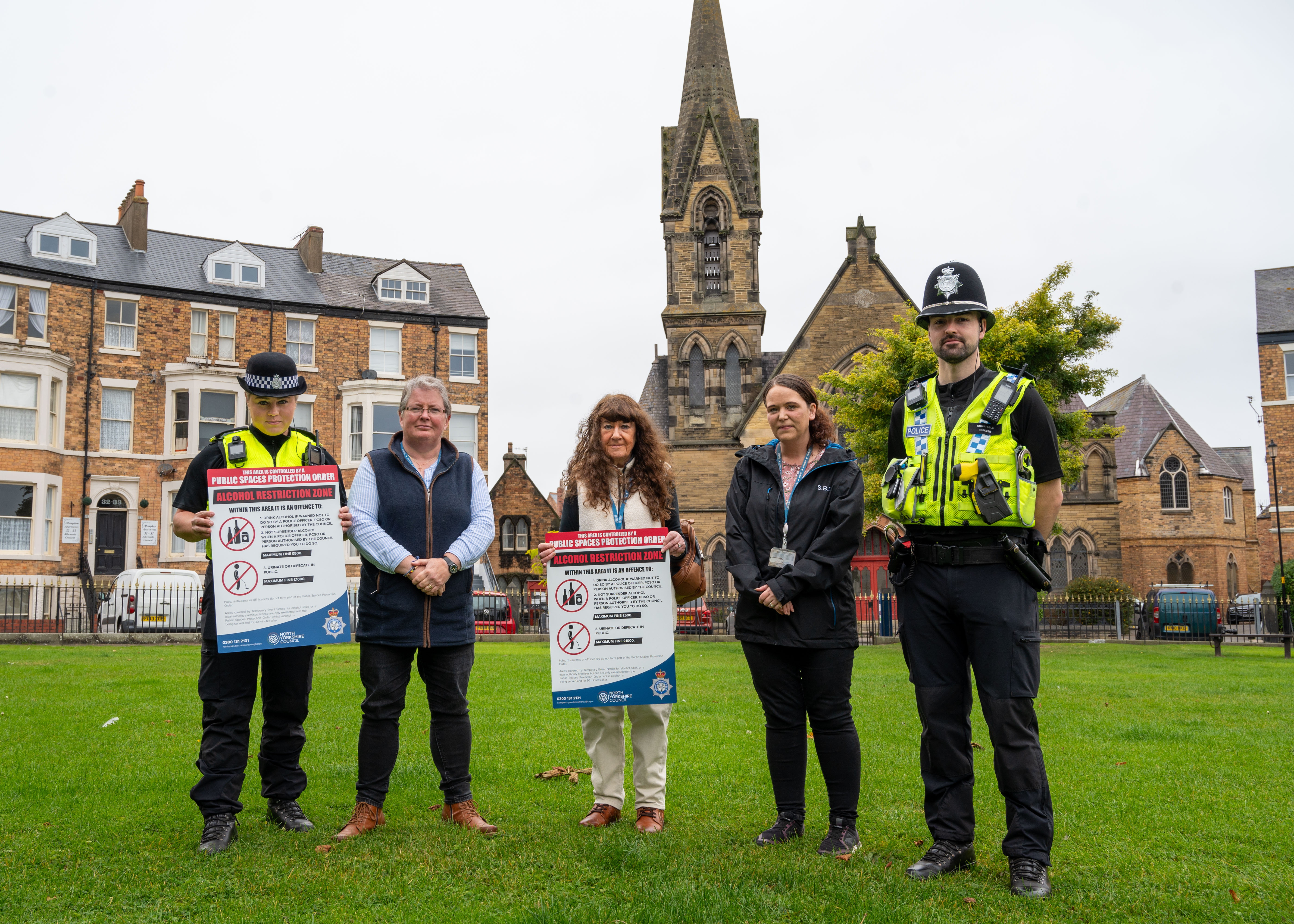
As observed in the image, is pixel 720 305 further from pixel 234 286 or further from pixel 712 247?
pixel 234 286

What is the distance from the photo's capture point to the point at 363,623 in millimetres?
5191

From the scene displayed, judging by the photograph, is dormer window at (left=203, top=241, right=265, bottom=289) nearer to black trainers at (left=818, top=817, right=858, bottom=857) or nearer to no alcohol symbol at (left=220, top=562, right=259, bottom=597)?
no alcohol symbol at (left=220, top=562, right=259, bottom=597)

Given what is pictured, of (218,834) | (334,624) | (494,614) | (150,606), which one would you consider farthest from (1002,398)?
(150,606)

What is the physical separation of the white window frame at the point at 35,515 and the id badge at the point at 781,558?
30433mm

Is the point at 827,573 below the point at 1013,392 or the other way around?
below

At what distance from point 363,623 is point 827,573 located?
8.21ft

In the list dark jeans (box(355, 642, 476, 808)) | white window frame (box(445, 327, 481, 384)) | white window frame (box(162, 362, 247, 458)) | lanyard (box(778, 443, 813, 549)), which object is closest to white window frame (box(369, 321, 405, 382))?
white window frame (box(445, 327, 481, 384))

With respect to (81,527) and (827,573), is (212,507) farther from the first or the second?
(81,527)

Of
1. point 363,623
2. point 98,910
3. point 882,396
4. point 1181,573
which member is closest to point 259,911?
point 98,910

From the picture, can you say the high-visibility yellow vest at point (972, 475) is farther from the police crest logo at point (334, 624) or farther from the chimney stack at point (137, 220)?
the chimney stack at point (137, 220)

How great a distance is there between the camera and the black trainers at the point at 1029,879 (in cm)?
404

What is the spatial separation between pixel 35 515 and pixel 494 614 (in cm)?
1461

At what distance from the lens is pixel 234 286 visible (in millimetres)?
34344

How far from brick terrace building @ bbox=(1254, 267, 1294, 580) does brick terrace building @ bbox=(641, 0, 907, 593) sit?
56.0ft
